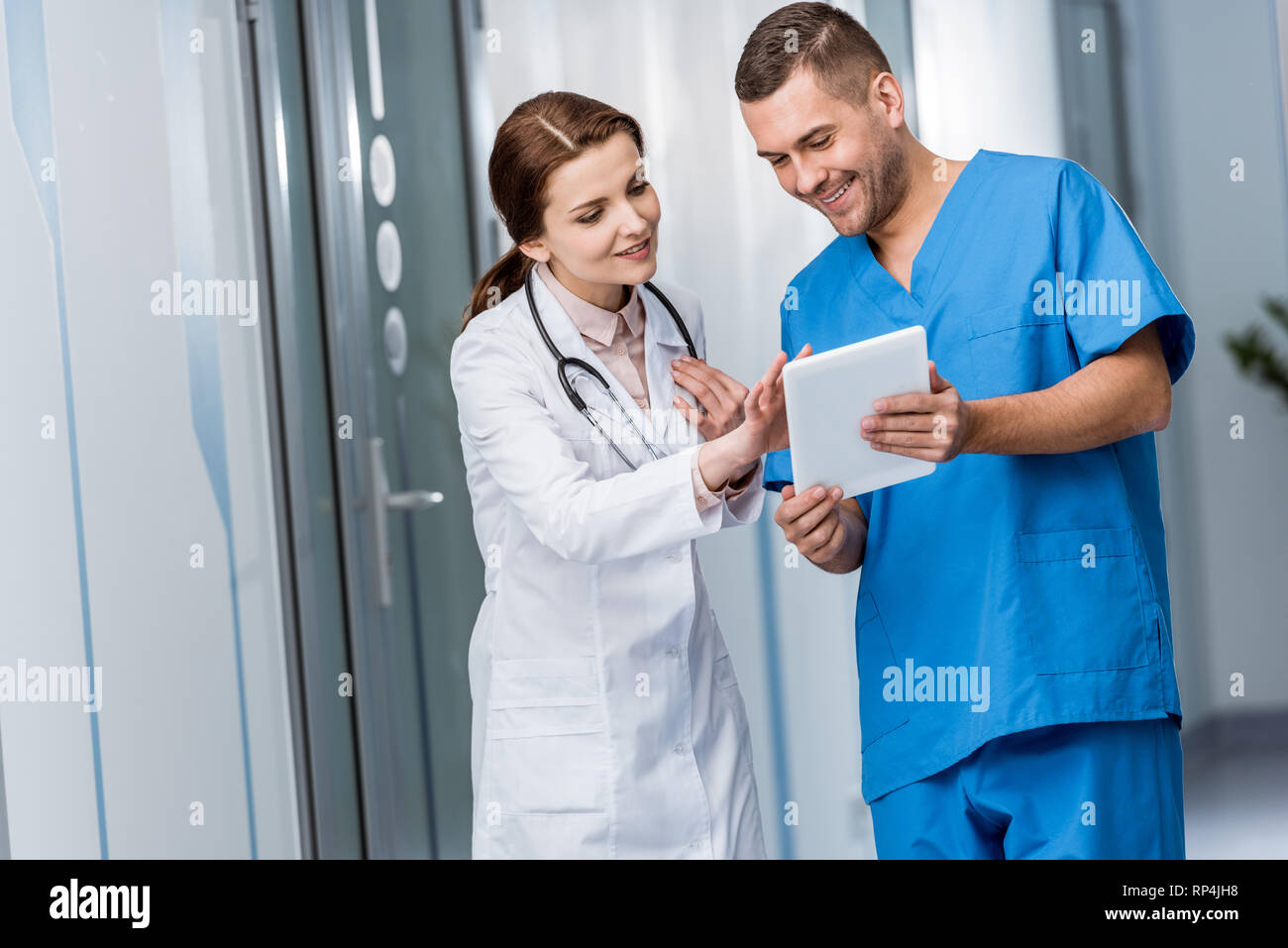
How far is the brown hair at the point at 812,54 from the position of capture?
1228 mm

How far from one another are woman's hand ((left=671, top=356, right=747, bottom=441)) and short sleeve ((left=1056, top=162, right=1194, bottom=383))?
0.34 metres

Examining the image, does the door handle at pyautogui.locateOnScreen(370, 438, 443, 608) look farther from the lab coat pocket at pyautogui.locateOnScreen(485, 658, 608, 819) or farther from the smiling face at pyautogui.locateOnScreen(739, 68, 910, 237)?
the smiling face at pyautogui.locateOnScreen(739, 68, 910, 237)

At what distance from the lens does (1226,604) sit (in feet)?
6.00

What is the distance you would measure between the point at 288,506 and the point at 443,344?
380 millimetres

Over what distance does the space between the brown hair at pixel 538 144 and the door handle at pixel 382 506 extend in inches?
24.5

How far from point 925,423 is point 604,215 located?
0.43m

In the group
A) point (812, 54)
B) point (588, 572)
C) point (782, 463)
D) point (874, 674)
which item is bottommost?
point (874, 674)

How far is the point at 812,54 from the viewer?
4.02 feet

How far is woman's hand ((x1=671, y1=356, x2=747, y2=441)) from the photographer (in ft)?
4.30

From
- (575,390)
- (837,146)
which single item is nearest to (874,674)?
(575,390)

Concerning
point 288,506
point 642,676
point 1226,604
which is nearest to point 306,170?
point 288,506

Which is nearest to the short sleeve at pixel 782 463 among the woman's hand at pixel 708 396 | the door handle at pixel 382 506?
the woman's hand at pixel 708 396

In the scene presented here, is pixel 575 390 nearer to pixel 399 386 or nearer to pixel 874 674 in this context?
pixel 874 674
